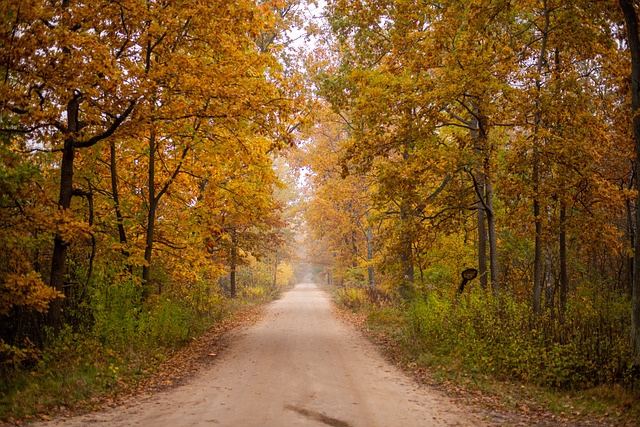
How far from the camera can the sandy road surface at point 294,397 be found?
6.84 meters

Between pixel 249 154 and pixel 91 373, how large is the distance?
7.04 meters

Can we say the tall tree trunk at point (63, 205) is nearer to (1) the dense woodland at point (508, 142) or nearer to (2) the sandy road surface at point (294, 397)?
(2) the sandy road surface at point (294, 397)

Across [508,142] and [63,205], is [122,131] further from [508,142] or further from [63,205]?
[508,142]

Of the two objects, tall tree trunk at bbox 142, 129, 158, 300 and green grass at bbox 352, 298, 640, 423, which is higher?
tall tree trunk at bbox 142, 129, 158, 300

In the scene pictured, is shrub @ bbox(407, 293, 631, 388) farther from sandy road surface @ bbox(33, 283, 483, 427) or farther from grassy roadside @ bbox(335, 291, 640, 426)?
sandy road surface @ bbox(33, 283, 483, 427)

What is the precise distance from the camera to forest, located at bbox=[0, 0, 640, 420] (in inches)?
358

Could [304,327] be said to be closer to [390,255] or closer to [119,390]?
[390,255]

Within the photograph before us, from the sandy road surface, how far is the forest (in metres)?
1.42

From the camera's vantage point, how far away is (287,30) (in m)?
23.5

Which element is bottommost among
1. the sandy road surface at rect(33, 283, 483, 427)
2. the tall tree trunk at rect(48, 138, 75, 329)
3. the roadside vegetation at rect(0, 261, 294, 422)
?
the sandy road surface at rect(33, 283, 483, 427)

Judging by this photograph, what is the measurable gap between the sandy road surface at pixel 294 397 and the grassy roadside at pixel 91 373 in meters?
0.60

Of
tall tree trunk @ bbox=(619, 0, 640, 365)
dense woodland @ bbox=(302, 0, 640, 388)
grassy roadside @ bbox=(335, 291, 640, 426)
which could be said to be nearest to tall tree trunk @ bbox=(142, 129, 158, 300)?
dense woodland @ bbox=(302, 0, 640, 388)

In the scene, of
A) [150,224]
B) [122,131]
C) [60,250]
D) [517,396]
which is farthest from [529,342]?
[150,224]

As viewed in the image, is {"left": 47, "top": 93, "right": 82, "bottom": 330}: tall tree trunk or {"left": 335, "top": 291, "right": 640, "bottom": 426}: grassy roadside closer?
{"left": 335, "top": 291, "right": 640, "bottom": 426}: grassy roadside
